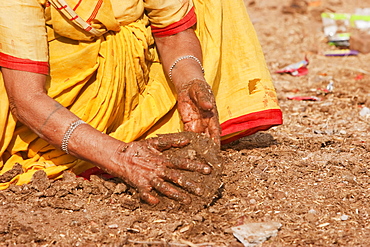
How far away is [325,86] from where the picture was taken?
5805mm

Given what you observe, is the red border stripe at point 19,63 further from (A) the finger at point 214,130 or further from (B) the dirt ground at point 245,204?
(A) the finger at point 214,130

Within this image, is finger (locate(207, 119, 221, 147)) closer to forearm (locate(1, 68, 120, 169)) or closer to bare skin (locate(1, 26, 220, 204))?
bare skin (locate(1, 26, 220, 204))

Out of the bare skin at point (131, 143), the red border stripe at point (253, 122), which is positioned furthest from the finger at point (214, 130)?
the red border stripe at point (253, 122)

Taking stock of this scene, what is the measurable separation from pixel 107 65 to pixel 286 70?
3227 millimetres

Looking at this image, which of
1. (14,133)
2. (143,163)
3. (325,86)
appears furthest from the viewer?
(325,86)

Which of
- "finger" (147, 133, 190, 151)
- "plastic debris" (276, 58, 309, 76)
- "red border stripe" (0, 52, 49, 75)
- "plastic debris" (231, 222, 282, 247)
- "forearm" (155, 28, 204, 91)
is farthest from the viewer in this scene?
"plastic debris" (276, 58, 309, 76)

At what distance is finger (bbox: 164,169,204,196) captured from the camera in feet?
9.79

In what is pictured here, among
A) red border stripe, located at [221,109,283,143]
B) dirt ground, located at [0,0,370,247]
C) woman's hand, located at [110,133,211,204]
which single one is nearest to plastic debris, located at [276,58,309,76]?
dirt ground, located at [0,0,370,247]

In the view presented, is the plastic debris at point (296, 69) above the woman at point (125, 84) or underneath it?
underneath

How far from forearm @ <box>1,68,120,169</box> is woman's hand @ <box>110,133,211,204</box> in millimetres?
143

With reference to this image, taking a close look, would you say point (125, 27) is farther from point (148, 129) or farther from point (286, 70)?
point (286, 70)

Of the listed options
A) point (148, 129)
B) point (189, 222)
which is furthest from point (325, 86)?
point (189, 222)

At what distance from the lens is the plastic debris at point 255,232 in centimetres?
283

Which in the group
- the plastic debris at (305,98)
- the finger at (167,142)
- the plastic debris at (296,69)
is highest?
the finger at (167,142)
